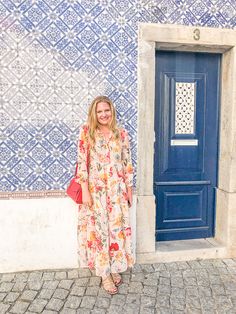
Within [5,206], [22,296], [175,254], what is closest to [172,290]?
[175,254]

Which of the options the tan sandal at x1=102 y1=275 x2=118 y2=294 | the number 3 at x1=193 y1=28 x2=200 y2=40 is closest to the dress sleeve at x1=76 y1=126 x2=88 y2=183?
the tan sandal at x1=102 y1=275 x2=118 y2=294

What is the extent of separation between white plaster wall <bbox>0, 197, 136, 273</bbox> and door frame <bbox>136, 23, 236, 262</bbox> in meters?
0.79

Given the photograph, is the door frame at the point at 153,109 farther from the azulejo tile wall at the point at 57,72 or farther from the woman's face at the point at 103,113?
the woman's face at the point at 103,113

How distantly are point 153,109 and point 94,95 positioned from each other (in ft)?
2.19

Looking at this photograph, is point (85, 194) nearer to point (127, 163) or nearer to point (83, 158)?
point (83, 158)

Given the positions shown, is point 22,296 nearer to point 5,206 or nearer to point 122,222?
point 5,206

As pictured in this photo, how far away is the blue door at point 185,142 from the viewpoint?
12.1 ft

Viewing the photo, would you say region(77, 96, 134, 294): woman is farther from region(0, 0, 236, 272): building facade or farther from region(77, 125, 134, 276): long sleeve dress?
region(0, 0, 236, 272): building facade

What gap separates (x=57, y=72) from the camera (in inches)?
127

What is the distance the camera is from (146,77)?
338 cm

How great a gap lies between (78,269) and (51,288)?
1.50ft

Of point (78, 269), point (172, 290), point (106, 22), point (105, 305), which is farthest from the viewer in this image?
point (78, 269)

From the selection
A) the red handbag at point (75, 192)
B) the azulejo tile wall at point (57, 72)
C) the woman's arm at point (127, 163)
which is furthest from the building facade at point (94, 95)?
the woman's arm at point (127, 163)

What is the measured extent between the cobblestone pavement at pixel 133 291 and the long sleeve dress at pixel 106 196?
10.1 inches
